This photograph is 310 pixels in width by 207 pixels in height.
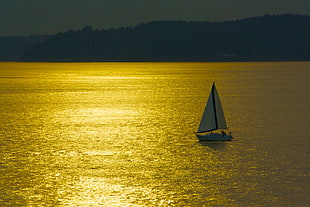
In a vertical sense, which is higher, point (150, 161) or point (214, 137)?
point (214, 137)

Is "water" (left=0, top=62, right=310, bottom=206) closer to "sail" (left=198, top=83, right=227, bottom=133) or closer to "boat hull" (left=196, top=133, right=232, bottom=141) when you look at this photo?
"boat hull" (left=196, top=133, right=232, bottom=141)

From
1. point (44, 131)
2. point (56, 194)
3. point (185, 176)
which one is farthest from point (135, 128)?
point (56, 194)

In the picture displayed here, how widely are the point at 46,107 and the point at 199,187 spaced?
74.4 metres

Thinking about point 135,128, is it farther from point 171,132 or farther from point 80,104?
point 80,104

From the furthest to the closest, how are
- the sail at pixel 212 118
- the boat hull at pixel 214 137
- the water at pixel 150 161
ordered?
the sail at pixel 212 118
the boat hull at pixel 214 137
the water at pixel 150 161

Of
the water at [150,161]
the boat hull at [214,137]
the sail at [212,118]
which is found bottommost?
the water at [150,161]

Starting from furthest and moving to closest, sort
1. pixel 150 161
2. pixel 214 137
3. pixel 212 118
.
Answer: pixel 212 118
pixel 214 137
pixel 150 161

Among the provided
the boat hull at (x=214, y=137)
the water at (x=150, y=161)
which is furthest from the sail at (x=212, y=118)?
the water at (x=150, y=161)

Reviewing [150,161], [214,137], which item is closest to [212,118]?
[214,137]

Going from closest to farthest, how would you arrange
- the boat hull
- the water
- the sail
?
the water, the boat hull, the sail

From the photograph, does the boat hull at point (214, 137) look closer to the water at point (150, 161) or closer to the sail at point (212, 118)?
the water at point (150, 161)

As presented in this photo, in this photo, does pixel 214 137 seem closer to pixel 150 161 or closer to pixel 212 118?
pixel 212 118

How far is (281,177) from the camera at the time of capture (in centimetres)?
4856

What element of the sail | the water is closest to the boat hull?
the water
